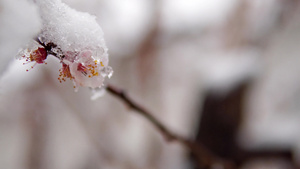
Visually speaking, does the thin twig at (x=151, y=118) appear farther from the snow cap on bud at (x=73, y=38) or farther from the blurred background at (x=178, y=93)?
the blurred background at (x=178, y=93)

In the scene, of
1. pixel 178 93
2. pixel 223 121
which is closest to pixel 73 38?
pixel 223 121

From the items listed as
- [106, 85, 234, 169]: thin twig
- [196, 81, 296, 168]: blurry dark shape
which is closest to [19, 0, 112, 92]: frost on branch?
[106, 85, 234, 169]: thin twig

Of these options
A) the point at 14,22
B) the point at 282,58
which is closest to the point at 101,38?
the point at 14,22

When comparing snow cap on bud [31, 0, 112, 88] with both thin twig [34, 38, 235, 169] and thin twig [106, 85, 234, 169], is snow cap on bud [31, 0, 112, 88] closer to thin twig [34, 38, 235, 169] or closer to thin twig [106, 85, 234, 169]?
thin twig [34, 38, 235, 169]

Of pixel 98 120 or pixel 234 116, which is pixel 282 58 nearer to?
pixel 234 116

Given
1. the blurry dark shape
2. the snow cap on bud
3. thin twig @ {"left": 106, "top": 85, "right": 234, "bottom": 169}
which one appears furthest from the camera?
the blurry dark shape

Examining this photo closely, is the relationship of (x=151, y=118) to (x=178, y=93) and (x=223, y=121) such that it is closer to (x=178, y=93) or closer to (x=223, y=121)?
(x=223, y=121)

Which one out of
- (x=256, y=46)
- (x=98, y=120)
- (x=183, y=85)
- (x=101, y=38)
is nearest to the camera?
(x=101, y=38)

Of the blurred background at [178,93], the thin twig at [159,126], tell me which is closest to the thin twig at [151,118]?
the thin twig at [159,126]
